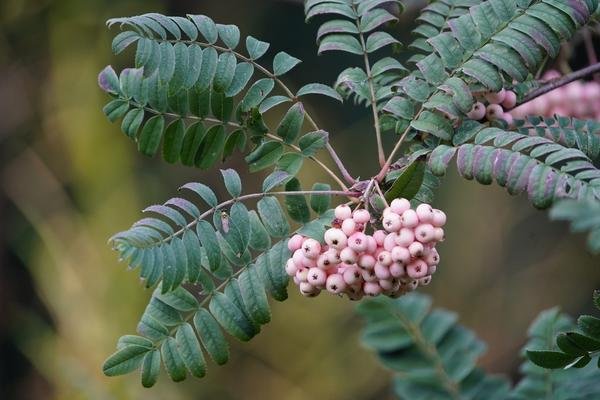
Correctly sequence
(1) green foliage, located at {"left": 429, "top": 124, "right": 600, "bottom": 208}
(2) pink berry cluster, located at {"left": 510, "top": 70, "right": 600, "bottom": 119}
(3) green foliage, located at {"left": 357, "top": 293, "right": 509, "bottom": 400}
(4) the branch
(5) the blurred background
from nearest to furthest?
(1) green foliage, located at {"left": 429, "top": 124, "right": 600, "bottom": 208} < (4) the branch < (3) green foliage, located at {"left": 357, "top": 293, "right": 509, "bottom": 400} < (2) pink berry cluster, located at {"left": 510, "top": 70, "right": 600, "bottom": 119} < (5) the blurred background

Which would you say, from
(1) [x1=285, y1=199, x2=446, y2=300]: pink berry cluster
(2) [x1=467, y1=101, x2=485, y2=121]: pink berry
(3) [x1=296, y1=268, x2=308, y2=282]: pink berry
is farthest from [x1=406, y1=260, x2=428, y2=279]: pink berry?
(2) [x1=467, y1=101, x2=485, y2=121]: pink berry

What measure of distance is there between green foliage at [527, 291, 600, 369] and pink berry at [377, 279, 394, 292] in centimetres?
16

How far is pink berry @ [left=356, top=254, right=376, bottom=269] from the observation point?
2.59ft

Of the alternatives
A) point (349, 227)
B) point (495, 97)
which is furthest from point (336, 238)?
point (495, 97)

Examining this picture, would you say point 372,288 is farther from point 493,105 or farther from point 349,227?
point 493,105

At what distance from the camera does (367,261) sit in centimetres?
79

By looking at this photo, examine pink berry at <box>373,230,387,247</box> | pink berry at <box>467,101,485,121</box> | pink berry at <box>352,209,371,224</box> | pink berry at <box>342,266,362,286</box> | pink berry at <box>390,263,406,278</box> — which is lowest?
pink berry at <box>390,263,406,278</box>

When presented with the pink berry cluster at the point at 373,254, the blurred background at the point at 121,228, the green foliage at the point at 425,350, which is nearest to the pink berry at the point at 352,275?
the pink berry cluster at the point at 373,254

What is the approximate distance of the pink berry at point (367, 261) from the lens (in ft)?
2.59

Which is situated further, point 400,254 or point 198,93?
point 198,93

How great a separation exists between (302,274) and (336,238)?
0.06 meters

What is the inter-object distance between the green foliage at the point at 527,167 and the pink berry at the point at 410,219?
0.07m

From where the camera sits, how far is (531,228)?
2.62 m

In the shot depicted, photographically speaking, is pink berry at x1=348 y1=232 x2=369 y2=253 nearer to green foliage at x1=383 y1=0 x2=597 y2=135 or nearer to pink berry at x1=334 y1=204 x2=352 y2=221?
pink berry at x1=334 y1=204 x2=352 y2=221
